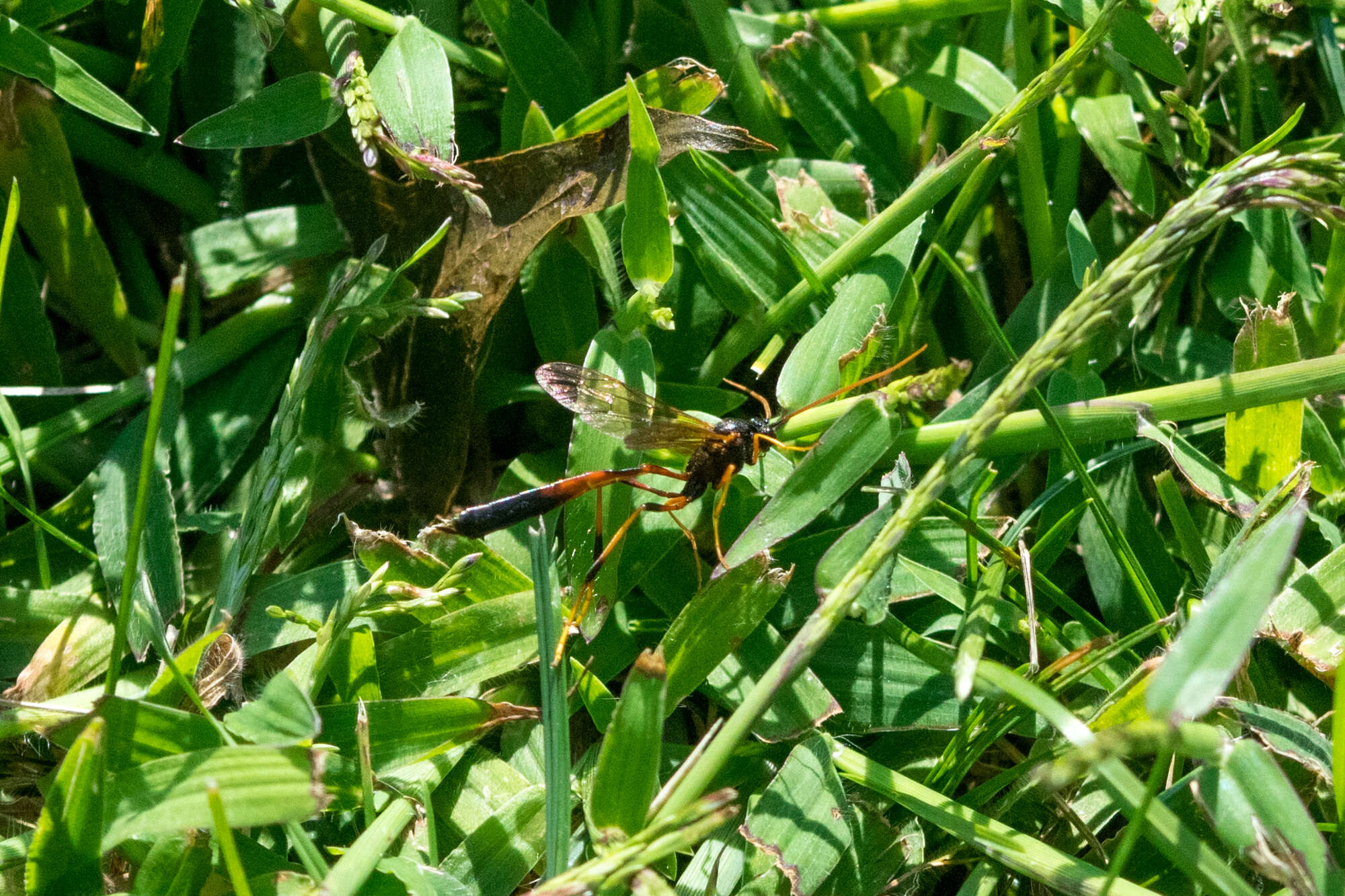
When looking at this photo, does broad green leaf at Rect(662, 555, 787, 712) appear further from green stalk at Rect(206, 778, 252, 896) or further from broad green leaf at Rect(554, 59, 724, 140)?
broad green leaf at Rect(554, 59, 724, 140)

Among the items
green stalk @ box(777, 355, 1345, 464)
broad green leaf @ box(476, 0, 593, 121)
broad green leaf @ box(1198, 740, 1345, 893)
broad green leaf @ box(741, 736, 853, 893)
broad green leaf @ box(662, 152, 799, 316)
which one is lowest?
broad green leaf @ box(741, 736, 853, 893)

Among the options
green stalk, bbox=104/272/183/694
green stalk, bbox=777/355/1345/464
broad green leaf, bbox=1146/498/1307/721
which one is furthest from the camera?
green stalk, bbox=777/355/1345/464

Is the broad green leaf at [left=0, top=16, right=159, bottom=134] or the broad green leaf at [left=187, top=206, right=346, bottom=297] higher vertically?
the broad green leaf at [left=0, top=16, right=159, bottom=134]

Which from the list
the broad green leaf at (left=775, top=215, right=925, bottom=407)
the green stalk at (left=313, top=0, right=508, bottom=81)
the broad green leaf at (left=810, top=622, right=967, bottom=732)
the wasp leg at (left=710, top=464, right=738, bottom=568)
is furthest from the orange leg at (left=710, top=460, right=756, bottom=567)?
the green stalk at (left=313, top=0, right=508, bottom=81)

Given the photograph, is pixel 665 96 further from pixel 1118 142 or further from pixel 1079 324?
pixel 1079 324

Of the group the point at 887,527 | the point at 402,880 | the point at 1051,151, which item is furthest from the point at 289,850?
the point at 1051,151
